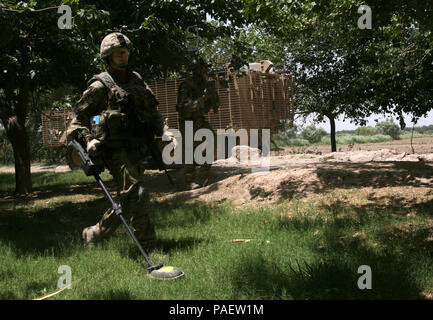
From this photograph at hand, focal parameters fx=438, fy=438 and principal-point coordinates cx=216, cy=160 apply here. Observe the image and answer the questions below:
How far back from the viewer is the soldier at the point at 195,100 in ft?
28.7

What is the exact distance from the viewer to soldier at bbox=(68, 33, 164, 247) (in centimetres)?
436

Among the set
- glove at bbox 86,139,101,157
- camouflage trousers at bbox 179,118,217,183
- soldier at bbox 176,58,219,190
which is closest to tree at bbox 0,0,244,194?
soldier at bbox 176,58,219,190

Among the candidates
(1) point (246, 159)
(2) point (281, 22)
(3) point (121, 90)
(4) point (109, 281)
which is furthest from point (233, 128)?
(4) point (109, 281)

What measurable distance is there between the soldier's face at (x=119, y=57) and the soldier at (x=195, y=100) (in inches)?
169

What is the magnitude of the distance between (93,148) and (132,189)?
21.7 inches

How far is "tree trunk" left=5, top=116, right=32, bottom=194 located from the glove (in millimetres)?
6095

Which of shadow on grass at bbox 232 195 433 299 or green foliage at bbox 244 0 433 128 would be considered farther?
green foliage at bbox 244 0 433 128

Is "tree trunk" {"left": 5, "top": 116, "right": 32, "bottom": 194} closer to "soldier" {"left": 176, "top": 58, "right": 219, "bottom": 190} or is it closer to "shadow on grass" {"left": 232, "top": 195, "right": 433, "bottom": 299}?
"soldier" {"left": 176, "top": 58, "right": 219, "bottom": 190}

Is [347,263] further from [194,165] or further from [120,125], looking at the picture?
[194,165]

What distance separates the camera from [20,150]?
9.70 m

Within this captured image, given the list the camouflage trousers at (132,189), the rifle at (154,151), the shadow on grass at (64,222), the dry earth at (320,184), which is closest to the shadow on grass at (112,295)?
the camouflage trousers at (132,189)

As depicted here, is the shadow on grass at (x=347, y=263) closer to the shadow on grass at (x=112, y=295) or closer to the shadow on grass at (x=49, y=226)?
the shadow on grass at (x=112, y=295)

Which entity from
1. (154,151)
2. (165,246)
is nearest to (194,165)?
(154,151)

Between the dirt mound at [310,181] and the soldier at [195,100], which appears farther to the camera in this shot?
the soldier at [195,100]
